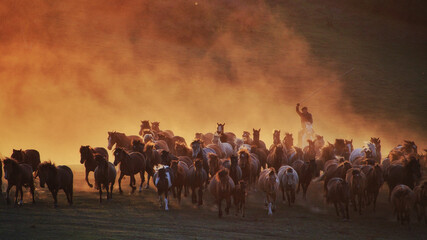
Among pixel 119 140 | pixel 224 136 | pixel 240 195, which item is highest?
pixel 224 136

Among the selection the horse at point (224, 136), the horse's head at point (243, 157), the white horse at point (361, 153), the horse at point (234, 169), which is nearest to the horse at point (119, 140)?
the horse at point (224, 136)

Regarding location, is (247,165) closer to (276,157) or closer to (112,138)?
(276,157)

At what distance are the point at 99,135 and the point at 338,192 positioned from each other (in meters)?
38.6

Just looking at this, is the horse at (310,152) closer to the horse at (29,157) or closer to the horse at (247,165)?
the horse at (247,165)

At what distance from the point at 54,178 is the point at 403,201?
11505mm

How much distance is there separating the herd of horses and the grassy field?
1.63 ft

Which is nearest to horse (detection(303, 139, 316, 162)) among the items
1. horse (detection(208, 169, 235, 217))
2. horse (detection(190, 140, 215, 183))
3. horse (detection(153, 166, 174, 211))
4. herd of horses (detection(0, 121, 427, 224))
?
herd of horses (detection(0, 121, 427, 224))

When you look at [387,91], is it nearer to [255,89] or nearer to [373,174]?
[255,89]

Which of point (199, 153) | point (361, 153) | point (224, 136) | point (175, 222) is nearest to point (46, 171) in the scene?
point (175, 222)

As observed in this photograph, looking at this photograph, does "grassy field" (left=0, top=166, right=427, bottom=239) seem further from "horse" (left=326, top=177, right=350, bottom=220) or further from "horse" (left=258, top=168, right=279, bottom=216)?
"horse" (left=326, top=177, right=350, bottom=220)

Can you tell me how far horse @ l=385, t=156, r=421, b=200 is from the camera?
23.5 m

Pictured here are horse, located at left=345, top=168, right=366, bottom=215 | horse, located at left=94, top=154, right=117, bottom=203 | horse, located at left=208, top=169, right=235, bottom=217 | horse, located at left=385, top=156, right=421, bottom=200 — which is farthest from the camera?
horse, located at left=385, top=156, right=421, bottom=200

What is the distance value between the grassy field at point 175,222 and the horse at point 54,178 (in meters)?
0.55

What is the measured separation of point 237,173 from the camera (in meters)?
22.9
